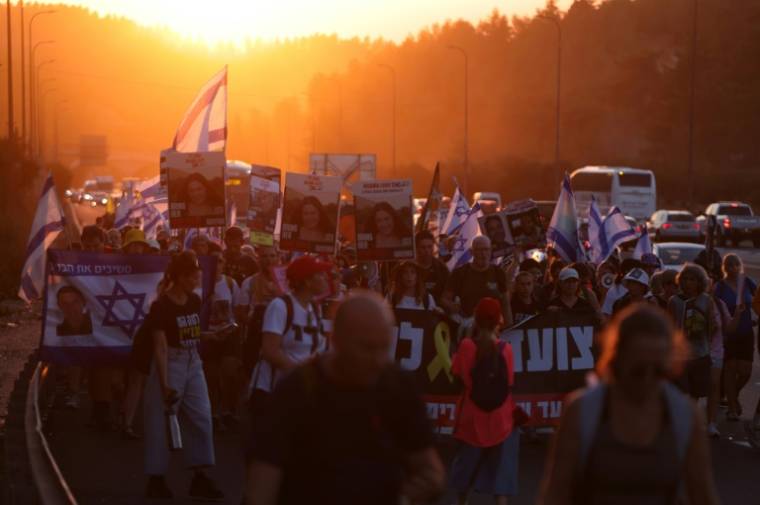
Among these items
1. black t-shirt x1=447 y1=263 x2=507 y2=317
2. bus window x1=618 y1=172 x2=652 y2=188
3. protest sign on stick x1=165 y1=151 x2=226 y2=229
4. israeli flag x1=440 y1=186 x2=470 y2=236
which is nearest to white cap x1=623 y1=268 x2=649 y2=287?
black t-shirt x1=447 y1=263 x2=507 y2=317

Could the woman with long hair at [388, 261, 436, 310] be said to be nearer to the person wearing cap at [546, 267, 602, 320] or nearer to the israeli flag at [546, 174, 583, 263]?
the person wearing cap at [546, 267, 602, 320]

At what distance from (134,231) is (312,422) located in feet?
35.7

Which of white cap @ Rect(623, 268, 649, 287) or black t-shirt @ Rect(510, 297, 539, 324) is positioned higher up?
white cap @ Rect(623, 268, 649, 287)

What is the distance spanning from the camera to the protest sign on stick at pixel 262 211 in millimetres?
21359

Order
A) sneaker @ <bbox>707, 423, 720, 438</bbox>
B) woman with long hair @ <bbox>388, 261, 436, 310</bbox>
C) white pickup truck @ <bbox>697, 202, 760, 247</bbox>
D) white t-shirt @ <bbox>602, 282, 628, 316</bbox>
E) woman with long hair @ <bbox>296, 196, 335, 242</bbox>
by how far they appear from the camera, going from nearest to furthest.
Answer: woman with long hair @ <bbox>388, 261, 436, 310</bbox> → sneaker @ <bbox>707, 423, 720, 438</bbox> → white t-shirt @ <bbox>602, 282, 628, 316</bbox> → woman with long hair @ <bbox>296, 196, 335, 242</bbox> → white pickup truck @ <bbox>697, 202, 760, 247</bbox>

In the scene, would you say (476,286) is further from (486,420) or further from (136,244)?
(136,244)

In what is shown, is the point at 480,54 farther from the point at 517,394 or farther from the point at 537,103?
the point at 517,394

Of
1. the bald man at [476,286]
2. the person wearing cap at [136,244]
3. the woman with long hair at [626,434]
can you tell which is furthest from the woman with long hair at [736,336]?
the woman with long hair at [626,434]

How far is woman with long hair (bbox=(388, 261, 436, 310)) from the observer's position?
11.9 m

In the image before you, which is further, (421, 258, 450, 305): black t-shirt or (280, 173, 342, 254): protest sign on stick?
(280, 173, 342, 254): protest sign on stick

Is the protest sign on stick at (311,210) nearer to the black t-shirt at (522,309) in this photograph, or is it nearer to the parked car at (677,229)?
the black t-shirt at (522,309)

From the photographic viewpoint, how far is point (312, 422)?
15.8 ft

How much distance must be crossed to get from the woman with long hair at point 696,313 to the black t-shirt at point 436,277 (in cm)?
227

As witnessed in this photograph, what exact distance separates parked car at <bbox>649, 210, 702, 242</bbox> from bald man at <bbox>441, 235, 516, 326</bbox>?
43.5 meters
